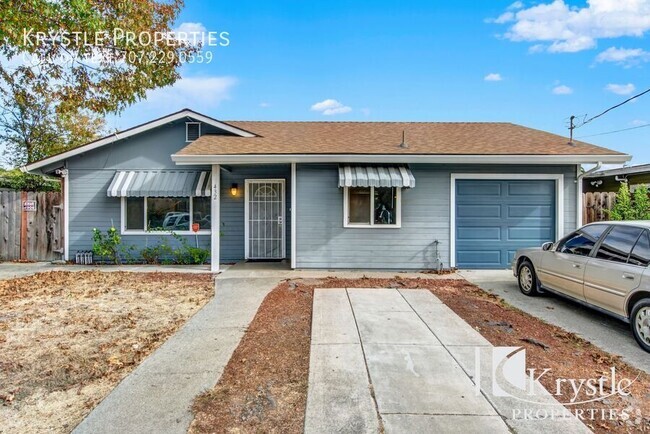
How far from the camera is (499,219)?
29.5 ft

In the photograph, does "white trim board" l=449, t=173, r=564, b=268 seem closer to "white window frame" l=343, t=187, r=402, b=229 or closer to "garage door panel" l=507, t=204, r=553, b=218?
"garage door panel" l=507, t=204, r=553, b=218

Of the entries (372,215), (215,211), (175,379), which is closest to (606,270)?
(372,215)

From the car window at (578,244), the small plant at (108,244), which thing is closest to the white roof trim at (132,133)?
the small plant at (108,244)

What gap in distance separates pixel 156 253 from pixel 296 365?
7943mm

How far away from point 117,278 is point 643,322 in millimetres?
9730

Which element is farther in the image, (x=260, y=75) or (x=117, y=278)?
(x=260, y=75)

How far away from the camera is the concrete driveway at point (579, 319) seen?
13.5ft

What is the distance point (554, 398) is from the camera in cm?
302

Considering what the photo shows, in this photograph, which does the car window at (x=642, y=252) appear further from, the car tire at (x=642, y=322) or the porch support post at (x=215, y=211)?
the porch support post at (x=215, y=211)

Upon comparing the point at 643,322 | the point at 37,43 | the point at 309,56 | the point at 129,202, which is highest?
the point at 309,56

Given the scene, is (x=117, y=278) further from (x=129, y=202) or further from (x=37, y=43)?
(x=37, y=43)

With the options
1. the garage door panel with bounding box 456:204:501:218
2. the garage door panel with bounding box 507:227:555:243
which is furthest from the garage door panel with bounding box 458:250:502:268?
the garage door panel with bounding box 456:204:501:218

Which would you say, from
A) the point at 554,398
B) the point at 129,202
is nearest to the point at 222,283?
the point at 129,202

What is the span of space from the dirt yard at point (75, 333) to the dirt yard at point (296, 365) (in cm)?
117
